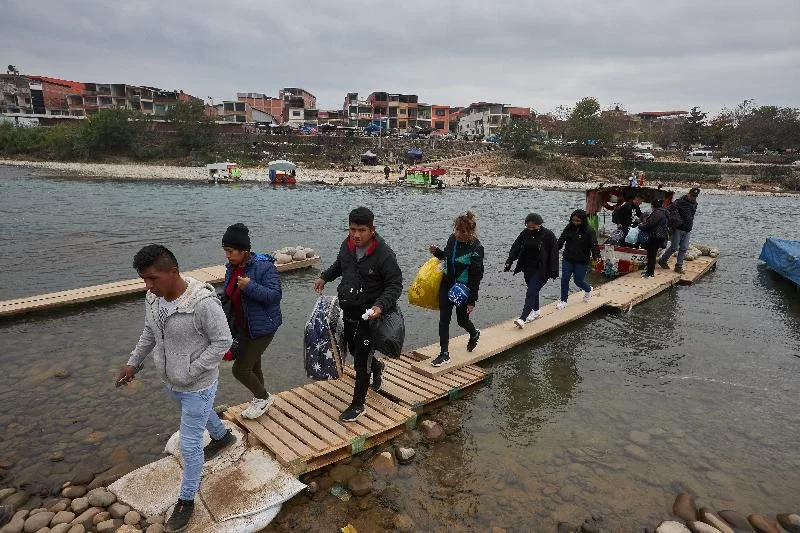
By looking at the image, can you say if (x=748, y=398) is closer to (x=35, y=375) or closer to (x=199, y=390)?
(x=199, y=390)

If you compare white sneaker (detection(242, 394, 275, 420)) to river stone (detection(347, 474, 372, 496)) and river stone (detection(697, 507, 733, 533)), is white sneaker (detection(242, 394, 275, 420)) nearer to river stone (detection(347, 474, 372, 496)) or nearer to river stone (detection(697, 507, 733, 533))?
river stone (detection(347, 474, 372, 496))

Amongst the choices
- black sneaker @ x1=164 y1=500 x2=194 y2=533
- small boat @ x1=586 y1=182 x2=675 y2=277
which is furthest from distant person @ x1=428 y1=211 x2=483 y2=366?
small boat @ x1=586 y1=182 x2=675 y2=277

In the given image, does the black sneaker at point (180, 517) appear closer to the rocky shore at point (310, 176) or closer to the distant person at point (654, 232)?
the distant person at point (654, 232)

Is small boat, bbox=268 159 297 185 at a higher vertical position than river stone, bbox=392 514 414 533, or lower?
higher

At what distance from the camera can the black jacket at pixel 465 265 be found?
5996mm

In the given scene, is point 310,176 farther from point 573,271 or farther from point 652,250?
point 573,271

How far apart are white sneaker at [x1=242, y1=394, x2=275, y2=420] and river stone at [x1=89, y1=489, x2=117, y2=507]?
1332mm

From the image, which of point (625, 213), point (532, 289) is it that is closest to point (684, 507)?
point (532, 289)

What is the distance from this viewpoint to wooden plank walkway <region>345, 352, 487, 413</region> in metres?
5.74

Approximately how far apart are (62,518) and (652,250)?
12.6 meters

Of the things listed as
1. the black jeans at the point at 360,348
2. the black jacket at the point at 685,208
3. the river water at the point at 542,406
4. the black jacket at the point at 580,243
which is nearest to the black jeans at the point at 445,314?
the river water at the point at 542,406

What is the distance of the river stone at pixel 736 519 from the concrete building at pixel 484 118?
8979 cm

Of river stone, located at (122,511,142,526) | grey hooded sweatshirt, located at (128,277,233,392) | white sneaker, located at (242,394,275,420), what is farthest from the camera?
white sneaker, located at (242,394,275,420)

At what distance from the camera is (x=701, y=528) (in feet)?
13.2
